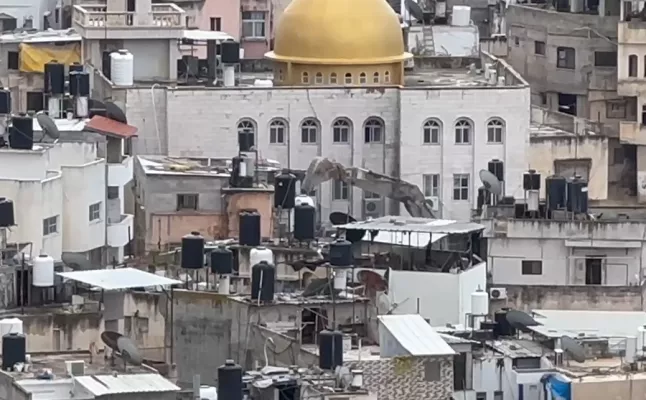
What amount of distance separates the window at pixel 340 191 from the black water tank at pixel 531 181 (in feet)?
22.8

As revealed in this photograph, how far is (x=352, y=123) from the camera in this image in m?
128

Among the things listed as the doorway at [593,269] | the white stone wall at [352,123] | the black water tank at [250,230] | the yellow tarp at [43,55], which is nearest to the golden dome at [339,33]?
the white stone wall at [352,123]

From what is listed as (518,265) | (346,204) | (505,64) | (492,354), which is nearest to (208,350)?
(492,354)

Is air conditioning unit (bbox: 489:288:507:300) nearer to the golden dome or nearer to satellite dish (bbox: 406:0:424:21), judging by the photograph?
the golden dome

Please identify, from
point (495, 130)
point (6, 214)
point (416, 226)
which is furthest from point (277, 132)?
point (6, 214)

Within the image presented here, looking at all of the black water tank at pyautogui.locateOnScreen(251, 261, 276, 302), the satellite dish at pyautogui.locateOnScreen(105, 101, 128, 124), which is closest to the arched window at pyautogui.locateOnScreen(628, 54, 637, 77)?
the satellite dish at pyautogui.locateOnScreen(105, 101, 128, 124)

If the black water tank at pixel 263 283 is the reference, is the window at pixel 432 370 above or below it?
below

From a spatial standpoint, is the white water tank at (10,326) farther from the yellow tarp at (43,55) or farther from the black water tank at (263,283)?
the yellow tarp at (43,55)

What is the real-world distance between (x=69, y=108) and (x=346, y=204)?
8851mm

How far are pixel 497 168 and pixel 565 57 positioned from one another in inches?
729

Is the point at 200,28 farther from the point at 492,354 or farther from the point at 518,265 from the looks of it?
the point at 492,354

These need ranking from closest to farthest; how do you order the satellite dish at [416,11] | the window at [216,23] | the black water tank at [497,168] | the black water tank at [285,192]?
the black water tank at [285,192], the black water tank at [497,168], the satellite dish at [416,11], the window at [216,23]

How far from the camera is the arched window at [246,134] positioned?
404 ft

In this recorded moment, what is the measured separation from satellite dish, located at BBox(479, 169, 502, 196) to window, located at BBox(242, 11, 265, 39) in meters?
27.9
